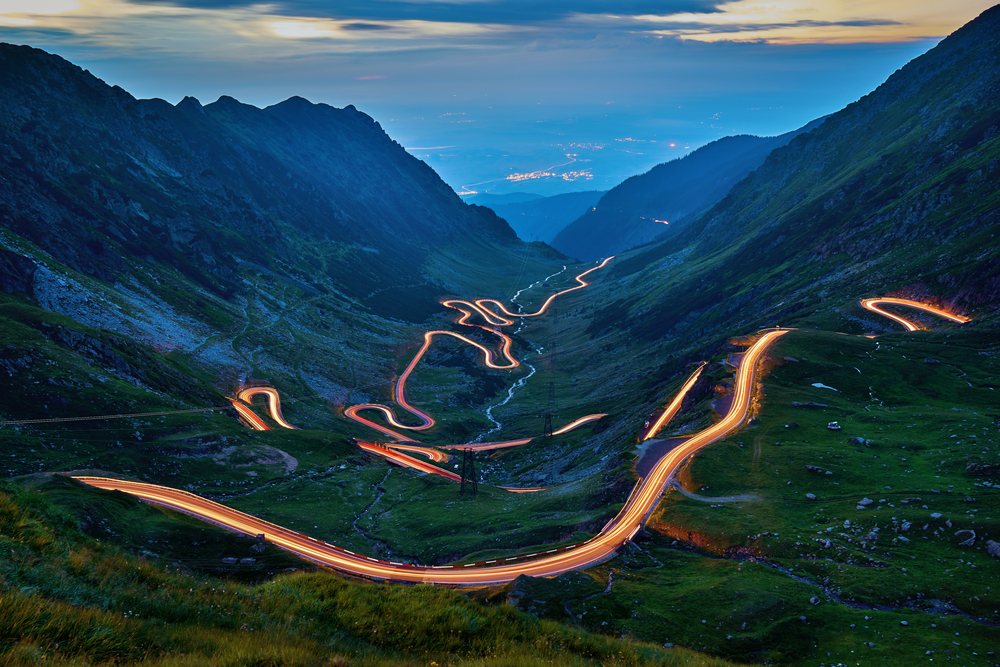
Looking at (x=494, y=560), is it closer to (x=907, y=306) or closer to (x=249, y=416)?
(x=249, y=416)

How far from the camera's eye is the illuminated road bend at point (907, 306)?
120625mm

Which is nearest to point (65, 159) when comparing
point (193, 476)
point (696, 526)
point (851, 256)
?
point (193, 476)

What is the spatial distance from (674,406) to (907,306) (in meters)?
65.3

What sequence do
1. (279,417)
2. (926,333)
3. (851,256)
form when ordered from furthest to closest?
(851,256)
(279,417)
(926,333)

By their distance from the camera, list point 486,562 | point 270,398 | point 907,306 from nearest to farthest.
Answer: point 486,562, point 907,306, point 270,398

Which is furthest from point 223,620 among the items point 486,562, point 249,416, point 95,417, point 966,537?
point 249,416

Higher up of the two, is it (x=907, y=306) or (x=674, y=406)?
(x=907, y=306)

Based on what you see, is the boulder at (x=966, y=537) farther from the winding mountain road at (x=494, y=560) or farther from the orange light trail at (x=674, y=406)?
the orange light trail at (x=674, y=406)

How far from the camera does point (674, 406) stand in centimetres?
→ 10738

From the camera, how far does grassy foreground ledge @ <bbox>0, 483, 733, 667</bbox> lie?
1153cm

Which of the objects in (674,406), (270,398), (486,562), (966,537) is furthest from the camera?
(270,398)

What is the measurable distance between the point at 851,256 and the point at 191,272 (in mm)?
205857

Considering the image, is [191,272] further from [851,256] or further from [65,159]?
[851,256]

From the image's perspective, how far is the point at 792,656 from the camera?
3947cm
